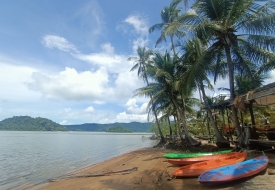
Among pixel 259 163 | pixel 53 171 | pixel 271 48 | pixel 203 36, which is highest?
pixel 203 36

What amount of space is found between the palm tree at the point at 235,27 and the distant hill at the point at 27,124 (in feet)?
454

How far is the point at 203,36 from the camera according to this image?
10445mm

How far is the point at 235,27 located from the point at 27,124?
141962mm

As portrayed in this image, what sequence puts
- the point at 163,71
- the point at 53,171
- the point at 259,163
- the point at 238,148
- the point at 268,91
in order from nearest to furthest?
the point at 259,163, the point at 268,91, the point at 238,148, the point at 53,171, the point at 163,71

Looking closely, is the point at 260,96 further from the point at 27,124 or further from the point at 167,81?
the point at 27,124

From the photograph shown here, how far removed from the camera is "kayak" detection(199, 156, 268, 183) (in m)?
5.37

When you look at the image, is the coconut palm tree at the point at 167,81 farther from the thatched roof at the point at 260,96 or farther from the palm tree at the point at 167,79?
the thatched roof at the point at 260,96

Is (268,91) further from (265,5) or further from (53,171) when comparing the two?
(53,171)

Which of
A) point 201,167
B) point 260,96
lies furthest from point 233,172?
point 260,96

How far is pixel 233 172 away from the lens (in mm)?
5613

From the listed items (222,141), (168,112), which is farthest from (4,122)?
(222,141)

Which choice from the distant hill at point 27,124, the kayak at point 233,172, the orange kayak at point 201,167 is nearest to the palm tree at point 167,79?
the orange kayak at point 201,167

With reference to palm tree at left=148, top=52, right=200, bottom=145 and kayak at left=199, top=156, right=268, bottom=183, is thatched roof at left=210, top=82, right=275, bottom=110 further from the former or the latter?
palm tree at left=148, top=52, right=200, bottom=145

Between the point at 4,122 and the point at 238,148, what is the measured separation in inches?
6569
